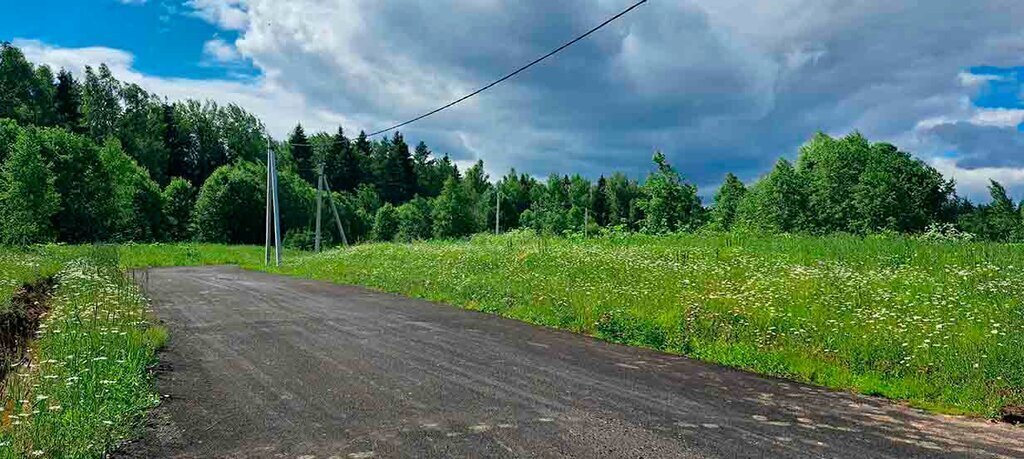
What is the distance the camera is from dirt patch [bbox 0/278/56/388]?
820 centimetres

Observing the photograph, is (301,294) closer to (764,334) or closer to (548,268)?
(548,268)

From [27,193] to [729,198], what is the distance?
77.3 metres

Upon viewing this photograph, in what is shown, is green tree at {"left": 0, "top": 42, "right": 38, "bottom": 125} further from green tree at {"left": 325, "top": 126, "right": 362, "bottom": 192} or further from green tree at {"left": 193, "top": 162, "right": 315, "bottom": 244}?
green tree at {"left": 325, "top": 126, "right": 362, "bottom": 192}

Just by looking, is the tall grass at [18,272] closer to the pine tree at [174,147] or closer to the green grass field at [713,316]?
the green grass field at [713,316]

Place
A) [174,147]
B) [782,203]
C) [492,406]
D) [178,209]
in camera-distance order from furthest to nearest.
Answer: [174,147]
[178,209]
[782,203]
[492,406]

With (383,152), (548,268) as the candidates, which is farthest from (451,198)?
(548,268)

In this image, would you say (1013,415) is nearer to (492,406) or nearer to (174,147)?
(492,406)

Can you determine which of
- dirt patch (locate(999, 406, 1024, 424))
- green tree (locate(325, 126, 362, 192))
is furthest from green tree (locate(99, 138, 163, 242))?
dirt patch (locate(999, 406, 1024, 424))

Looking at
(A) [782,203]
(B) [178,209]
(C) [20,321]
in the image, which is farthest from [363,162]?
(C) [20,321]

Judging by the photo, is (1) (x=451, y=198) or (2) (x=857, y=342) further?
(1) (x=451, y=198)

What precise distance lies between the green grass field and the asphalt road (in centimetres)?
57

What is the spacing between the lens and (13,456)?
442cm

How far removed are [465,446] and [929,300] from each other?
31.7ft

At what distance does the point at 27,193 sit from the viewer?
147ft
